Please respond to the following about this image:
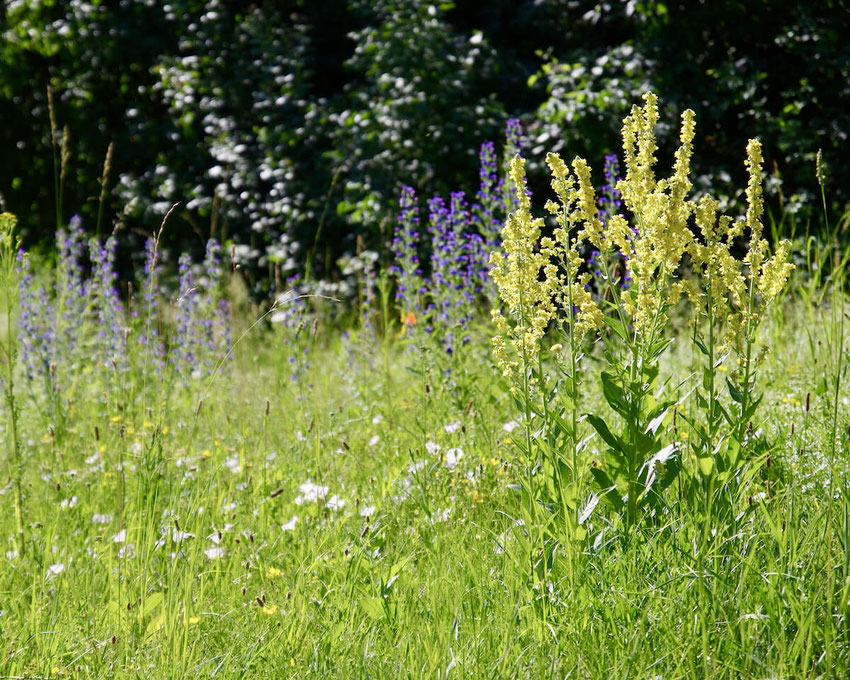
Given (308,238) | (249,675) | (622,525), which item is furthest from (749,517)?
(308,238)

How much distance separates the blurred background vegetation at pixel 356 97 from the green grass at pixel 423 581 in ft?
11.0

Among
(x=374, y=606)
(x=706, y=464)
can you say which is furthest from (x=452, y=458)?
(x=706, y=464)

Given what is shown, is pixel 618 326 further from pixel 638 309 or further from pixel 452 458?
pixel 452 458

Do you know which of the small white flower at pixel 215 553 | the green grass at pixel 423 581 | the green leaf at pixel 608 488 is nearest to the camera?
the green grass at pixel 423 581

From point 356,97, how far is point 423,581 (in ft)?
Result: 18.7

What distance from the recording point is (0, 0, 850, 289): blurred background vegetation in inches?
239

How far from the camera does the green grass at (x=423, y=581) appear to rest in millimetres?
1657

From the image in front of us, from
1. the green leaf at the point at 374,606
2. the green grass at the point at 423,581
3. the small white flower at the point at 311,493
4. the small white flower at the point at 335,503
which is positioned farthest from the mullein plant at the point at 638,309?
the small white flower at the point at 311,493

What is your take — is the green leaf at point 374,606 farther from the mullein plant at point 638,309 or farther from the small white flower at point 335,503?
the small white flower at point 335,503

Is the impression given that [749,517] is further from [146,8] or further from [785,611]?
[146,8]

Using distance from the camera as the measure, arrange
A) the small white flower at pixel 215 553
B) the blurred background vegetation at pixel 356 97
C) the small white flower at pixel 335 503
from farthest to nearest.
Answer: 1. the blurred background vegetation at pixel 356 97
2. the small white flower at pixel 335 503
3. the small white flower at pixel 215 553

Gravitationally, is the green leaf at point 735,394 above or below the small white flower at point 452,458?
above

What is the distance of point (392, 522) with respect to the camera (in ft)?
8.36

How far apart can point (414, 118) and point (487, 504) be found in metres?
4.61
